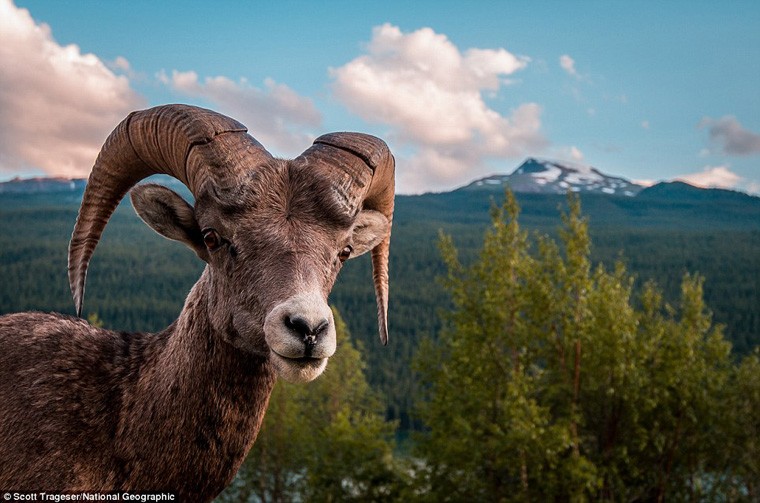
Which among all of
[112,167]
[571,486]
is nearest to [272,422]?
[571,486]

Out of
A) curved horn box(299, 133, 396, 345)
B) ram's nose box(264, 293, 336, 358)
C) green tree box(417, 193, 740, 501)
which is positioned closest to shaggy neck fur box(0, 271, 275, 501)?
ram's nose box(264, 293, 336, 358)

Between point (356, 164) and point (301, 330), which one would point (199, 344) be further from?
point (356, 164)

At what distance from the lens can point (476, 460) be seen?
2923cm

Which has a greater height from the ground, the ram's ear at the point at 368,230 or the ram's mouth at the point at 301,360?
the ram's ear at the point at 368,230

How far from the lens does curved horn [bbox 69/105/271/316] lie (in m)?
4.06

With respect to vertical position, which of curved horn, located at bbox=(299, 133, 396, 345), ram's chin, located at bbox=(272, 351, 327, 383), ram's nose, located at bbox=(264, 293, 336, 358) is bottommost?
ram's chin, located at bbox=(272, 351, 327, 383)

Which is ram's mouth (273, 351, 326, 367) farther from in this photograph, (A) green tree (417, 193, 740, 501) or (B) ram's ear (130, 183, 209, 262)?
(A) green tree (417, 193, 740, 501)

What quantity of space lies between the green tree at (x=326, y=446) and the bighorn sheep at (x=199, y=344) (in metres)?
32.2

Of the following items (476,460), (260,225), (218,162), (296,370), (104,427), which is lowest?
(476,460)

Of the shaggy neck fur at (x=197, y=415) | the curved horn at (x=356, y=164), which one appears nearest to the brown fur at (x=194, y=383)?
the shaggy neck fur at (x=197, y=415)

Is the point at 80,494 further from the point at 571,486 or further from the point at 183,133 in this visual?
the point at 571,486

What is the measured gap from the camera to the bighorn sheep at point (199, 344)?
382 centimetres

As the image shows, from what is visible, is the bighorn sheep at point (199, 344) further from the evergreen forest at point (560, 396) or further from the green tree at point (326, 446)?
the green tree at point (326, 446)

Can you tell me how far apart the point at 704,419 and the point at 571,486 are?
980cm
